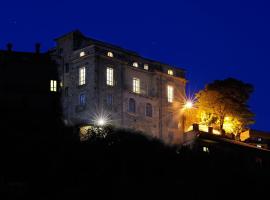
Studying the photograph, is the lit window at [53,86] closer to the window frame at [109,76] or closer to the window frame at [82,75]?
the window frame at [82,75]

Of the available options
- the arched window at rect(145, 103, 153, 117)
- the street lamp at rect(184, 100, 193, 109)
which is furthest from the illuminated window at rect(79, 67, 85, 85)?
the street lamp at rect(184, 100, 193, 109)

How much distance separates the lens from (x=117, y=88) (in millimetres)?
80062

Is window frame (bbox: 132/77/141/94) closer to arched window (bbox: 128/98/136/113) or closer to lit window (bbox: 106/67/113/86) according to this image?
arched window (bbox: 128/98/136/113)

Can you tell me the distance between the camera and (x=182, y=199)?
53406mm

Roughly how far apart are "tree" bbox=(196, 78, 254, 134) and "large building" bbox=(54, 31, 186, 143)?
3318 mm

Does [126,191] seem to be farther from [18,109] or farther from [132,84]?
[132,84]

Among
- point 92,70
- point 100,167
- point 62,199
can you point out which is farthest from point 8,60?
point 62,199

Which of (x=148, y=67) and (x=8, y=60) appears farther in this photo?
(x=148, y=67)

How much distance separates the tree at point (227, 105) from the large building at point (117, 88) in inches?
131

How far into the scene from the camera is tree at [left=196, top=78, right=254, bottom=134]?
86.6 m

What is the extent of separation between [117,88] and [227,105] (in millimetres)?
14553

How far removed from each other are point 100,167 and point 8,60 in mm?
18771

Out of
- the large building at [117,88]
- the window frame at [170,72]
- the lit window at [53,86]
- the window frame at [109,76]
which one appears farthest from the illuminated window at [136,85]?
the lit window at [53,86]

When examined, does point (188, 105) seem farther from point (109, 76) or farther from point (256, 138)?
point (109, 76)
